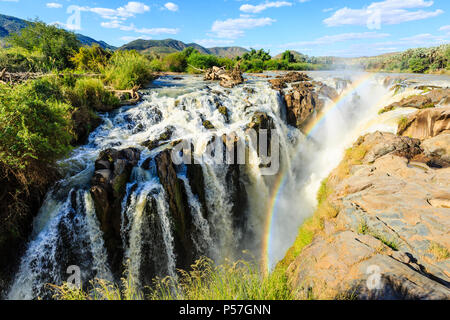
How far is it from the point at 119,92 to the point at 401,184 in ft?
42.0

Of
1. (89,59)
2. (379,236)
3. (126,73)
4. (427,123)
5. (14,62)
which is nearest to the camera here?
(379,236)

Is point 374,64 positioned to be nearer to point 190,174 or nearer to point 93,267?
point 190,174

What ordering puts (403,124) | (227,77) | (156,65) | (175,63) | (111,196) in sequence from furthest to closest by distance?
1. (175,63)
2. (156,65)
3. (227,77)
4. (403,124)
5. (111,196)

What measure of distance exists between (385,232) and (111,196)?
268 inches

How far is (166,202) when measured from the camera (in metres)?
6.06

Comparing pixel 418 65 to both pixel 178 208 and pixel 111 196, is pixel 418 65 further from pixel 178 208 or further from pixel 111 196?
pixel 111 196

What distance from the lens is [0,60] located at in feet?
33.0

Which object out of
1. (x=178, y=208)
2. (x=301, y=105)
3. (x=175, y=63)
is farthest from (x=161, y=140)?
(x=175, y=63)

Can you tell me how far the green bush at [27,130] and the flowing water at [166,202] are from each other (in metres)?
1.01

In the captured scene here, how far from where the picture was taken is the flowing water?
15.9 feet

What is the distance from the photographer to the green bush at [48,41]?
15.7 metres

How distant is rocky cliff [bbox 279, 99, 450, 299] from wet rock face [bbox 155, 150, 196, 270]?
3279 mm

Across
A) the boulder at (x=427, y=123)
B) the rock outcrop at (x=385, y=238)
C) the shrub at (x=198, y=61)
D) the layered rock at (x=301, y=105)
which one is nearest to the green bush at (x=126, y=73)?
the layered rock at (x=301, y=105)

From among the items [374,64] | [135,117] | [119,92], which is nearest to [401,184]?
[135,117]
